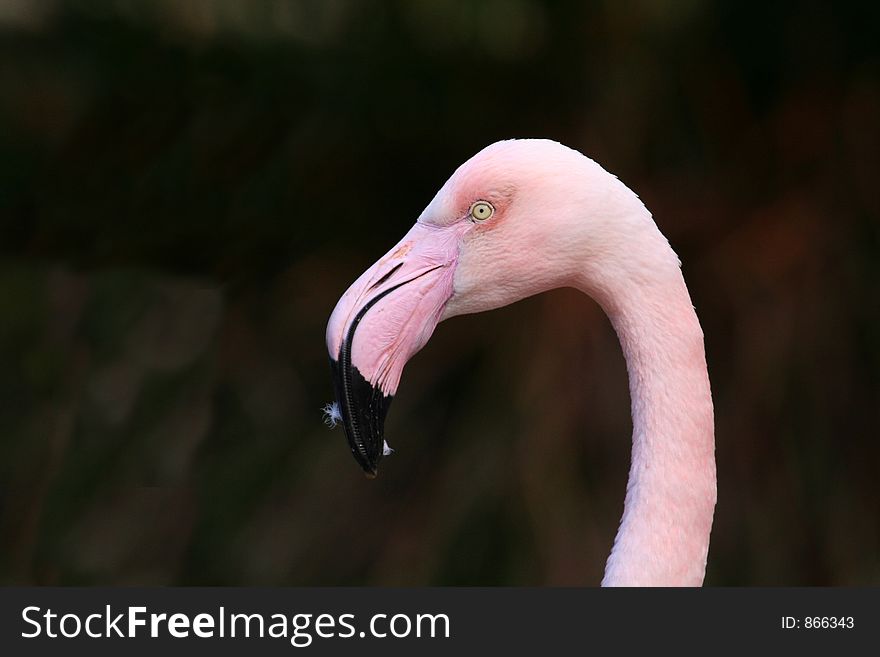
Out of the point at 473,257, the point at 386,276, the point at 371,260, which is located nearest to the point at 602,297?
the point at 473,257

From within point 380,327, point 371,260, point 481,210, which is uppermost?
point 481,210

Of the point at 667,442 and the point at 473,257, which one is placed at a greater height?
the point at 473,257

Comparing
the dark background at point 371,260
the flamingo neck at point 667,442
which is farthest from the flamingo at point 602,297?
the dark background at point 371,260

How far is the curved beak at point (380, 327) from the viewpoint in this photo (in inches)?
51.0

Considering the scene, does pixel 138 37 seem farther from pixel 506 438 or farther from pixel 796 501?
pixel 796 501

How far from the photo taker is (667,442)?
1.31m

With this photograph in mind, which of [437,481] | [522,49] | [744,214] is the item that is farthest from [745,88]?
[437,481]

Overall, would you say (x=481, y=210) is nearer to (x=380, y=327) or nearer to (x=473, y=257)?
(x=473, y=257)

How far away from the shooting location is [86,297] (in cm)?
371

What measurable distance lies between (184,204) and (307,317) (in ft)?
1.92

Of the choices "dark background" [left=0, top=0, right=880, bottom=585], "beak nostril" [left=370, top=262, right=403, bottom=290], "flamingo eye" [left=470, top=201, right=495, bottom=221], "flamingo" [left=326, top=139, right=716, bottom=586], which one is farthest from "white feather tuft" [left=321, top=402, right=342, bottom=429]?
"dark background" [left=0, top=0, right=880, bottom=585]

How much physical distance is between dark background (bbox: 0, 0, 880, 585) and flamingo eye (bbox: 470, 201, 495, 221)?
6.00 ft

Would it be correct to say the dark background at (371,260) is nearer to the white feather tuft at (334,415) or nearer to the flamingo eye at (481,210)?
the flamingo eye at (481,210)

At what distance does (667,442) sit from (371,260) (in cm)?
245
